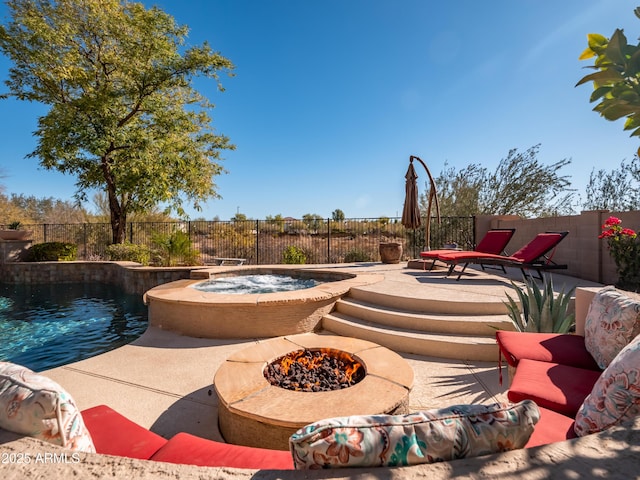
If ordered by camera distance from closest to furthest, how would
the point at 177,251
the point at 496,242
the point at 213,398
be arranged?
the point at 213,398 → the point at 496,242 → the point at 177,251

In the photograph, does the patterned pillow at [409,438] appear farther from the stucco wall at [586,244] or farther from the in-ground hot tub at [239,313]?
the stucco wall at [586,244]

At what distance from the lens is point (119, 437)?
154cm

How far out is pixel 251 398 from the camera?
2.05m

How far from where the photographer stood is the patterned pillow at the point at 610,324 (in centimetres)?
198

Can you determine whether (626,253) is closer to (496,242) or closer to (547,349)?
(496,242)

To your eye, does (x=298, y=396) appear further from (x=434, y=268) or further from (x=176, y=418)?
(x=434, y=268)

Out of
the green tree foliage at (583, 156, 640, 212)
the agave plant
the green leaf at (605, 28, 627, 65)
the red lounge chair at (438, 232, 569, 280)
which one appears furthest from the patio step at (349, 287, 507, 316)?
the green tree foliage at (583, 156, 640, 212)

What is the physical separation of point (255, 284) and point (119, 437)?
5.21 meters

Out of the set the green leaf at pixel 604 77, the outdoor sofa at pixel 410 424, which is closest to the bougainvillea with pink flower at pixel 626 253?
the outdoor sofa at pixel 410 424

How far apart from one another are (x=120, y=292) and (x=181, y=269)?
2.23 meters

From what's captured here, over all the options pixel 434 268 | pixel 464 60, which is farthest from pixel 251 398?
pixel 464 60

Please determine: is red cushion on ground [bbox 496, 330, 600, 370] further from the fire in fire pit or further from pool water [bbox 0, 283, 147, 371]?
pool water [bbox 0, 283, 147, 371]

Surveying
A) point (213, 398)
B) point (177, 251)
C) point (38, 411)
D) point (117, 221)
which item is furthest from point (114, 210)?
point (38, 411)

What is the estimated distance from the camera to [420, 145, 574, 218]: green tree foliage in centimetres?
1238
